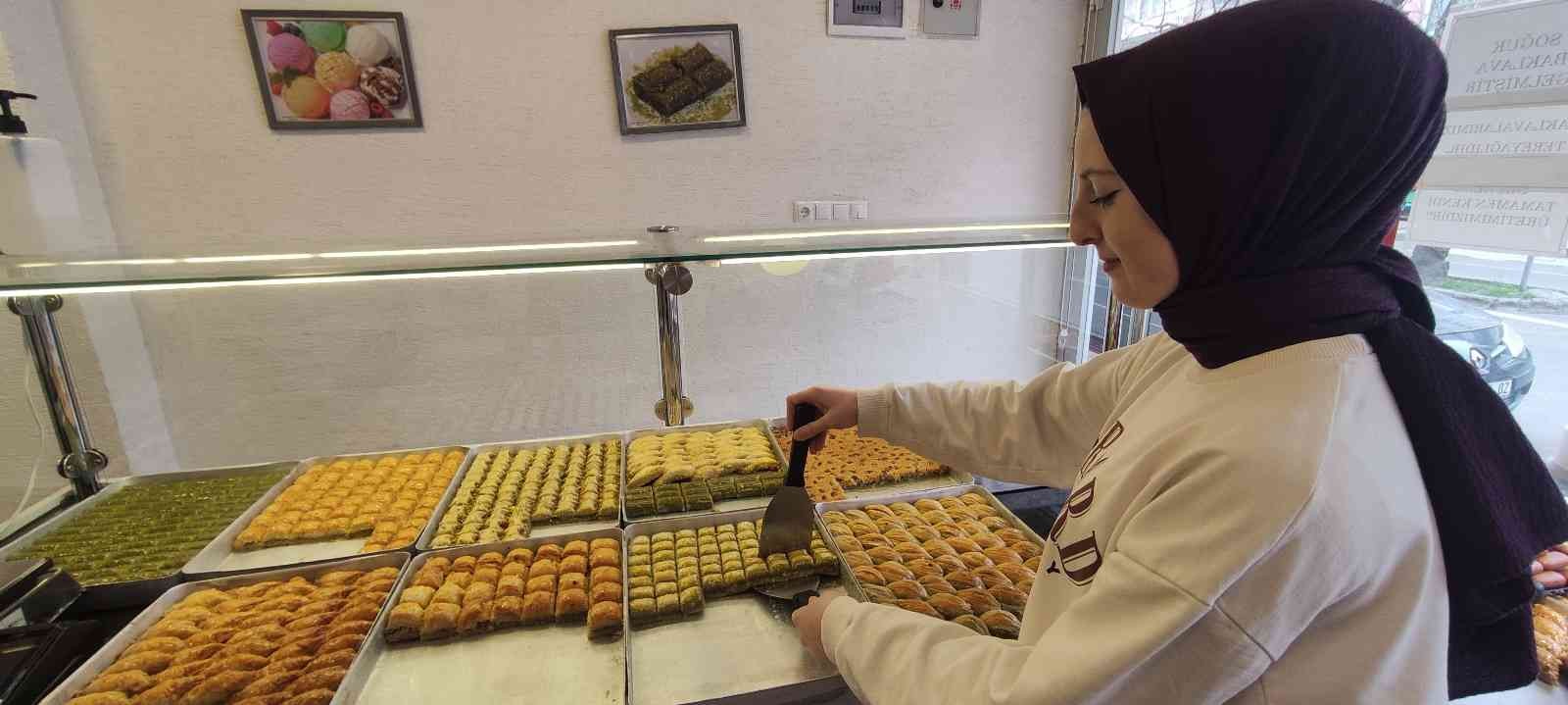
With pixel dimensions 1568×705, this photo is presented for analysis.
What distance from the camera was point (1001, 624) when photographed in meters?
1.49

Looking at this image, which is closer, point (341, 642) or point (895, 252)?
point (341, 642)

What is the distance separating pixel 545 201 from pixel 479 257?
9.09 ft

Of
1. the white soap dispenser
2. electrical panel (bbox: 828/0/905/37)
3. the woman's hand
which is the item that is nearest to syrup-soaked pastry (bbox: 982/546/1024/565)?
the woman's hand

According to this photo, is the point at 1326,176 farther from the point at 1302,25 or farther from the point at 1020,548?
the point at 1020,548

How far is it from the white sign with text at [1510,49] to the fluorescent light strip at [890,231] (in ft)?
6.36

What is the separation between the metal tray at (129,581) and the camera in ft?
5.15

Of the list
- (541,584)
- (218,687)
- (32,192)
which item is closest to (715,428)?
(541,584)

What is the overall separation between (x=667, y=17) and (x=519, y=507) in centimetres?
351

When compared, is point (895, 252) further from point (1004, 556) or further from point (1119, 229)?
point (1119, 229)

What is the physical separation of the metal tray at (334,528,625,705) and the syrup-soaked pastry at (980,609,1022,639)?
84 centimetres

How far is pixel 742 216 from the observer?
185 inches

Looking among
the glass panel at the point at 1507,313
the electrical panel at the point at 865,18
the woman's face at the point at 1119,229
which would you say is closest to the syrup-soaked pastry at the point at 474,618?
the woman's face at the point at 1119,229

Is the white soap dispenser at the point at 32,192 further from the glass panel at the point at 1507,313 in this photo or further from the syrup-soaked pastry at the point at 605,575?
the glass panel at the point at 1507,313

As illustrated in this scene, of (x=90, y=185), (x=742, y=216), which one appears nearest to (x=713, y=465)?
(x=742, y=216)
